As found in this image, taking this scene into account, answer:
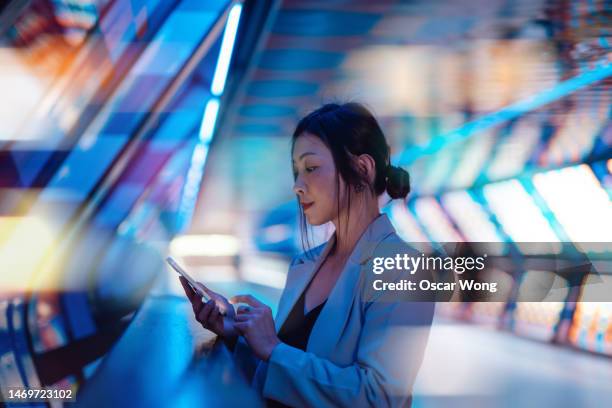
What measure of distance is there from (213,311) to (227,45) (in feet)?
4.20

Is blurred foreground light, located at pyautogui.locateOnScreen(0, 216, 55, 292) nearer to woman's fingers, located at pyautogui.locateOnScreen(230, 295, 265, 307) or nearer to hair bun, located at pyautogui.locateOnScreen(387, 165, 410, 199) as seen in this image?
woman's fingers, located at pyautogui.locateOnScreen(230, 295, 265, 307)

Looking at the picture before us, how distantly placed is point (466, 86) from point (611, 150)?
442 millimetres

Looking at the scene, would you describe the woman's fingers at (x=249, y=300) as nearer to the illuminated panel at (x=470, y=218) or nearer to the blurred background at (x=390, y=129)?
the blurred background at (x=390, y=129)

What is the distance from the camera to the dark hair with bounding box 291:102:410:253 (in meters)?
0.96

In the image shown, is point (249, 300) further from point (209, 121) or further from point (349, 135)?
point (209, 121)

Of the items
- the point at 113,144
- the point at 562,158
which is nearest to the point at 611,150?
the point at 562,158

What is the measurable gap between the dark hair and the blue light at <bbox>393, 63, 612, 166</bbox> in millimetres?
671

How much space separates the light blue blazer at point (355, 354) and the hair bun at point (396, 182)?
0.13 meters

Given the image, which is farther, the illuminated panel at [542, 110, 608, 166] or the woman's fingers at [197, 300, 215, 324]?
the illuminated panel at [542, 110, 608, 166]

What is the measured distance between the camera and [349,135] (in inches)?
37.8

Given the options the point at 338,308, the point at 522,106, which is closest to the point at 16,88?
the point at 338,308

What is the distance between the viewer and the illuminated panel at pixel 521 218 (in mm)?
1592

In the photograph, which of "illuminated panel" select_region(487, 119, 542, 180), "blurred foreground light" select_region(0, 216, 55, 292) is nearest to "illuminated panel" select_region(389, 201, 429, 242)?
"illuminated panel" select_region(487, 119, 542, 180)

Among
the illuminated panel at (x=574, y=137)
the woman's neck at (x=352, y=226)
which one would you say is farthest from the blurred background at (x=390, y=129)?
the woman's neck at (x=352, y=226)
